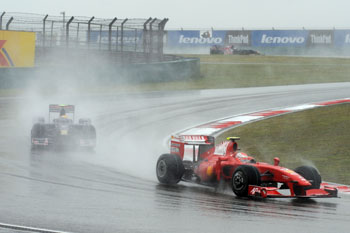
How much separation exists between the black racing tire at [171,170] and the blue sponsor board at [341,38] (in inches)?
1713

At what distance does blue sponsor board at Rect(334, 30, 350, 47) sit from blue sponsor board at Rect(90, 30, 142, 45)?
79.6 feet

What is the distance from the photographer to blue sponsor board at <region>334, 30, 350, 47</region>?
5144 centimetres

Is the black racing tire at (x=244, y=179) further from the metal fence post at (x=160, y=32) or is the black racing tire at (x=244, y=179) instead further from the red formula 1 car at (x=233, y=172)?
the metal fence post at (x=160, y=32)

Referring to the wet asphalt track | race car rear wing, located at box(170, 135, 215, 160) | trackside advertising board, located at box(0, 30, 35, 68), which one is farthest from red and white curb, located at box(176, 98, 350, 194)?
trackside advertising board, located at box(0, 30, 35, 68)

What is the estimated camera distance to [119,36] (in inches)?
1299

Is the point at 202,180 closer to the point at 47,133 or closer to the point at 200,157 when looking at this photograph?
the point at 200,157

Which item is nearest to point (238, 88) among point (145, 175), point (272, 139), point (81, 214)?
point (272, 139)

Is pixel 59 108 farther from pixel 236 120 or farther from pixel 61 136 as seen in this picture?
pixel 236 120

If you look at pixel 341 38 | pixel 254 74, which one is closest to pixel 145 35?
pixel 254 74

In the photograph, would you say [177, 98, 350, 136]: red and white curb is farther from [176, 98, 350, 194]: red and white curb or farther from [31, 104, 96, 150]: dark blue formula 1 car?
[31, 104, 96, 150]: dark blue formula 1 car

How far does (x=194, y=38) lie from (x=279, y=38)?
31.4ft

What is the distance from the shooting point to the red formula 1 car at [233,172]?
937 cm

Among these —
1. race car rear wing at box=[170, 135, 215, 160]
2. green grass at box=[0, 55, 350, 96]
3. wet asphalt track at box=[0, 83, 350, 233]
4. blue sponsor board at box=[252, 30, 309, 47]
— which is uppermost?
blue sponsor board at box=[252, 30, 309, 47]

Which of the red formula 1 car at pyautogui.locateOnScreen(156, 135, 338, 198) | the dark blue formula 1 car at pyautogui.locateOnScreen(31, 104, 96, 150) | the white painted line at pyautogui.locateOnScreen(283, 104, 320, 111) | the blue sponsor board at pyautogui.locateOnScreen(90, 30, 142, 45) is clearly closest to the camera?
the red formula 1 car at pyautogui.locateOnScreen(156, 135, 338, 198)
